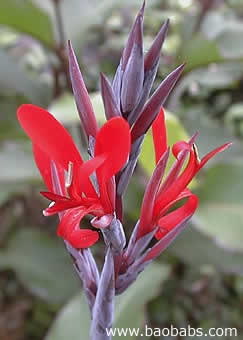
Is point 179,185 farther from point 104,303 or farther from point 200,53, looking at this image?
point 200,53

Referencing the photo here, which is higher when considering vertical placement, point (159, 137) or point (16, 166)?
point (159, 137)

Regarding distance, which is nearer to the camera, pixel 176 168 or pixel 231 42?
pixel 176 168

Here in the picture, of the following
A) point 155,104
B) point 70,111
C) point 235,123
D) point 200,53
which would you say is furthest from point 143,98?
point 235,123

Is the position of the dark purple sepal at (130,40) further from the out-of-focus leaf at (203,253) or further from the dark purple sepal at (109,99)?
the out-of-focus leaf at (203,253)

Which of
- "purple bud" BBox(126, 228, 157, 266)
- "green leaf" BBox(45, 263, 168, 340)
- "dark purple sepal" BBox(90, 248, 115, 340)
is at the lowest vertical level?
"green leaf" BBox(45, 263, 168, 340)

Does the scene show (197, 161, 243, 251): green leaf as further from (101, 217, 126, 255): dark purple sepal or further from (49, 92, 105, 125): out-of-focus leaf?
(101, 217, 126, 255): dark purple sepal

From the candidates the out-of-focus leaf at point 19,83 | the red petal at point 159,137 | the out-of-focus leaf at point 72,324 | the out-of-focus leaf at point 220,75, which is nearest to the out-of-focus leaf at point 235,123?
the out-of-focus leaf at point 220,75

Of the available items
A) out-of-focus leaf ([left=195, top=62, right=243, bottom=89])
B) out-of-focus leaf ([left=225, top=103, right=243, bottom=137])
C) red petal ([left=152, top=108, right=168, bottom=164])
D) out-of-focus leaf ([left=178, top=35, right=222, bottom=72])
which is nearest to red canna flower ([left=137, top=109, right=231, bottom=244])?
red petal ([left=152, top=108, right=168, bottom=164])

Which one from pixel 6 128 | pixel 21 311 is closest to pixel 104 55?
pixel 6 128
